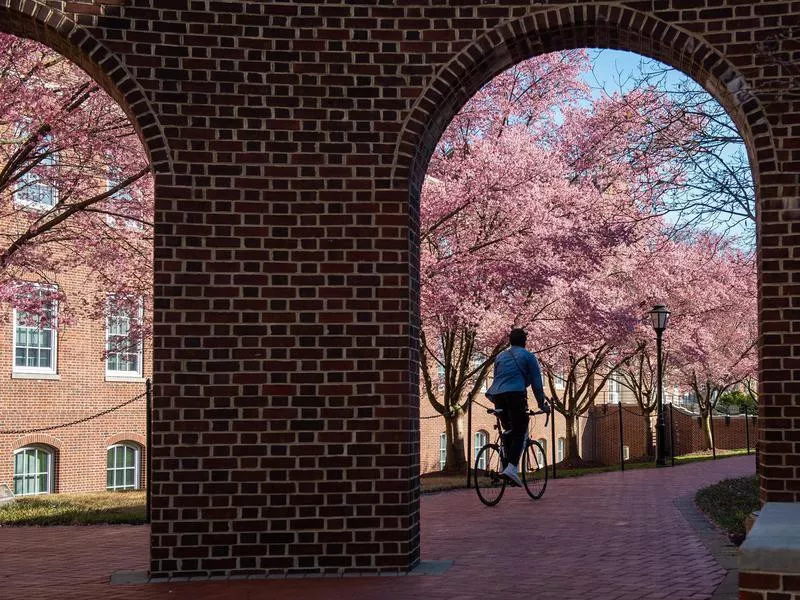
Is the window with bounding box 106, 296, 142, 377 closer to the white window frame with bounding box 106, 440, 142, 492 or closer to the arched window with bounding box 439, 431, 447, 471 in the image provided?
the white window frame with bounding box 106, 440, 142, 492

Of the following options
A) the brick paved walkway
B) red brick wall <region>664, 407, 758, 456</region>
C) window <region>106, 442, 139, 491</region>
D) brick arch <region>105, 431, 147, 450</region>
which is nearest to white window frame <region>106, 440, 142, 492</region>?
window <region>106, 442, 139, 491</region>

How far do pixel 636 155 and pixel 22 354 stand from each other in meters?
16.2

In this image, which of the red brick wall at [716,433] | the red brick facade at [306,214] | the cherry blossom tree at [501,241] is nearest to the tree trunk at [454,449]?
the cherry blossom tree at [501,241]

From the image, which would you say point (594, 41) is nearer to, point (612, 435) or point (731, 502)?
point (731, 502)

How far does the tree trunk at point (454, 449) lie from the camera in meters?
21.2

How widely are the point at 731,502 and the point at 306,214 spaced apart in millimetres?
6970

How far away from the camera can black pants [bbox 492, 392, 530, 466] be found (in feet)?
37.6

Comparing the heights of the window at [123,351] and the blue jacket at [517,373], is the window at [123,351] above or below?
above

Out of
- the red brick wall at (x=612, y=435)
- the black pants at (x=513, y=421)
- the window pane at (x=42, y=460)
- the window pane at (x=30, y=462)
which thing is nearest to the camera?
the black pants at (x=513, y=421)

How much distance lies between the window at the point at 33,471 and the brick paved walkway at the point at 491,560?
42.3ft

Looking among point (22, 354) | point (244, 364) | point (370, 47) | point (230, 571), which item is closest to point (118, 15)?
point (370, 47)

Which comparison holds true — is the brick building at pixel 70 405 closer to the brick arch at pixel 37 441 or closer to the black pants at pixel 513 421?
the brick arch at pixel 37 441

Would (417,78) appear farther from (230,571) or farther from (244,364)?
(230,571)

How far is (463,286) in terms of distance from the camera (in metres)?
19.7
